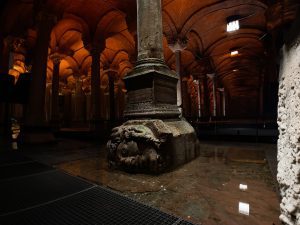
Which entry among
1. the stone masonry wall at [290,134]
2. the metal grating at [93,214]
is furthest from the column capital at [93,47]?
the stone masonry wall at [290,134]

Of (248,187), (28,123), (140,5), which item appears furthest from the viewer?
(28,123)

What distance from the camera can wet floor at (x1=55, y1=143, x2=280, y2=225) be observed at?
1.49 meters

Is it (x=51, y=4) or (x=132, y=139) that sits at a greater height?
(x=51, y=4)

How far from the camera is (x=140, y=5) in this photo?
358 cm

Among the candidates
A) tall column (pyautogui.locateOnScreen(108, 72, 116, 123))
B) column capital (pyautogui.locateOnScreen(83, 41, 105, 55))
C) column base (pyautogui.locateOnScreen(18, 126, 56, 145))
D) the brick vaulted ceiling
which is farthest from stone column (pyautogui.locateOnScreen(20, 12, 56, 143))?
tall column (pyautogui.locateOnScreen(108, 72, 116, 123))

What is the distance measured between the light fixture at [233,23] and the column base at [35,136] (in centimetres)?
995

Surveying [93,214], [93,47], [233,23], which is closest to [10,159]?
[93,214]

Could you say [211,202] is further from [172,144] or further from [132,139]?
[132,139]

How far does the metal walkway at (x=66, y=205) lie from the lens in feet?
4.81

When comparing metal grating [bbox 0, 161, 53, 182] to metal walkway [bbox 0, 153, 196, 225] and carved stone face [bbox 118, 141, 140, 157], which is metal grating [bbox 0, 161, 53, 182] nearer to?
metal walkway [bbox 0, 153, 196, 225]

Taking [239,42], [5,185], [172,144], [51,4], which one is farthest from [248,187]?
[239,42]

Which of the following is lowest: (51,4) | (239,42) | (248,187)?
(248,187)

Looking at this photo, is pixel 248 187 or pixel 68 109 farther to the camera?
pixel 68 109

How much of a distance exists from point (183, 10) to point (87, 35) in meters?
5.58
